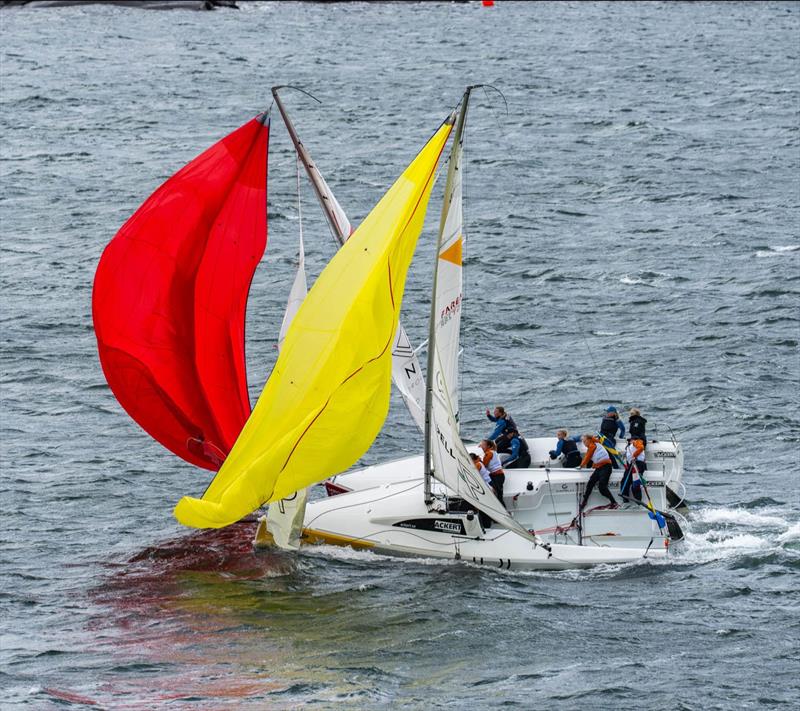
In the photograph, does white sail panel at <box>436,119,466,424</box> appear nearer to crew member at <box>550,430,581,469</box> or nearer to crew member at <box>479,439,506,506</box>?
crew member at <box>479,439,506,506</box>

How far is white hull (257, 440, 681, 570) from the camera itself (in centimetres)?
2885

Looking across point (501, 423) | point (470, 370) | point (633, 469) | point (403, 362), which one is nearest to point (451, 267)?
point (403, 362)

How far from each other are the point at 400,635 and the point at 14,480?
41.1ft

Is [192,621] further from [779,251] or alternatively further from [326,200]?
[779,251]

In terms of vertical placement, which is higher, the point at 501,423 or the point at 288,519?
the point at 501,423

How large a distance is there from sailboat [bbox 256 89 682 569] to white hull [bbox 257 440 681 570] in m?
0.02

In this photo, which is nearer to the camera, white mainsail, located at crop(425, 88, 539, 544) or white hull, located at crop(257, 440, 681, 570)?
white mainsail, located at crop(425, 88, 539, 544)

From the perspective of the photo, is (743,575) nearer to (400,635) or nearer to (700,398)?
(400,635)

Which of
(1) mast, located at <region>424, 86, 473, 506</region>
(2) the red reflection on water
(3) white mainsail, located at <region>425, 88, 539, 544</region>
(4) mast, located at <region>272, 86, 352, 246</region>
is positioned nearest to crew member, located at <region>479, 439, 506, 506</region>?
(3) white mainsail, located at <region>425, 88, 539, 544</region>

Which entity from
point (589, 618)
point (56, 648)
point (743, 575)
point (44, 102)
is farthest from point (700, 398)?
point (44, 102)

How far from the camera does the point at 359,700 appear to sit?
23578 millimetres

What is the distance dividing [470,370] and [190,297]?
13848mm

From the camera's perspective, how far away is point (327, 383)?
25953mm

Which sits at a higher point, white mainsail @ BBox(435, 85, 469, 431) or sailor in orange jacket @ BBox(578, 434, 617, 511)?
white mainsail @ BBox(435, 85, 469, 431)
